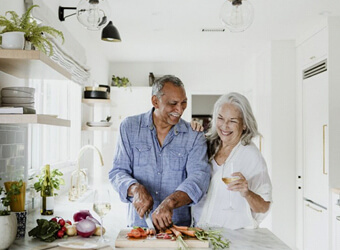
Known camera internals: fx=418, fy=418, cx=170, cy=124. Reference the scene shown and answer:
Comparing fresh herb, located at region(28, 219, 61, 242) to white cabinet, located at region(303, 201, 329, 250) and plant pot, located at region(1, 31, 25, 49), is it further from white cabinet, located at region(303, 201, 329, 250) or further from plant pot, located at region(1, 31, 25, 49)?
white cabinet, located at region(303, 201, 329, 250)

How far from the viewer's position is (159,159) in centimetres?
221

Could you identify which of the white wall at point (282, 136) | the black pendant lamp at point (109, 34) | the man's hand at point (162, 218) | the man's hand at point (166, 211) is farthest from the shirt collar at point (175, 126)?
the white wall at point (282, 136)

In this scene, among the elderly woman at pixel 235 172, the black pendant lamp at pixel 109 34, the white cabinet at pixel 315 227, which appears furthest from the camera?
the white cabinet at pixel 315 227

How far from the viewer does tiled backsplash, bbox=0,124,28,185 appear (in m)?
2.31

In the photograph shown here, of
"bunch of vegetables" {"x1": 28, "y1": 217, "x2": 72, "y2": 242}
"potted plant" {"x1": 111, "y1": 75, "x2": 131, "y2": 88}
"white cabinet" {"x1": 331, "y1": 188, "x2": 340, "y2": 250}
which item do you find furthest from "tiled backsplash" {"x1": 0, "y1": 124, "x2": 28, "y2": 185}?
"potted plant" {"x1": 111, "y1": 75, "x2": 131, "y2": 88}

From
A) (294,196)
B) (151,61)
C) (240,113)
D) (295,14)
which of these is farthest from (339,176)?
(151,61)

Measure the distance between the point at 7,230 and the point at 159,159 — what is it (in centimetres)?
83

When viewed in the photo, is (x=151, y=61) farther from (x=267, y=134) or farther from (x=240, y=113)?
(x=240, y=113)

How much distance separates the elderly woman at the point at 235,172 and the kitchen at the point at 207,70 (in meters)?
1.24

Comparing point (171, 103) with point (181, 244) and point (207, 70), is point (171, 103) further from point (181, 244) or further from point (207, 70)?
point (207, 70)

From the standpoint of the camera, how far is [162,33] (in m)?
5.04

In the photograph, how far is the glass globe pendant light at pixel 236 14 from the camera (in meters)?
2.41

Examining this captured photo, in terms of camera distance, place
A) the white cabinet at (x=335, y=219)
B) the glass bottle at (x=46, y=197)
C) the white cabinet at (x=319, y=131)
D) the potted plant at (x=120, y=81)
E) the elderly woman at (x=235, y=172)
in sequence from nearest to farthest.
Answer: the elderly woman at (x=235, y=172)
the glass bottle at (x=46, y=197)
the white cabinet at (x=335, y=219)
the white cabinet at (x=319, y=131)
the potted plant at (x=120, y=81)

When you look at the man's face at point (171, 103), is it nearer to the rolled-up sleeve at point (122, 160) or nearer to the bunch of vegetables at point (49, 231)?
the rolled-up sleeve at point (122, 160)
